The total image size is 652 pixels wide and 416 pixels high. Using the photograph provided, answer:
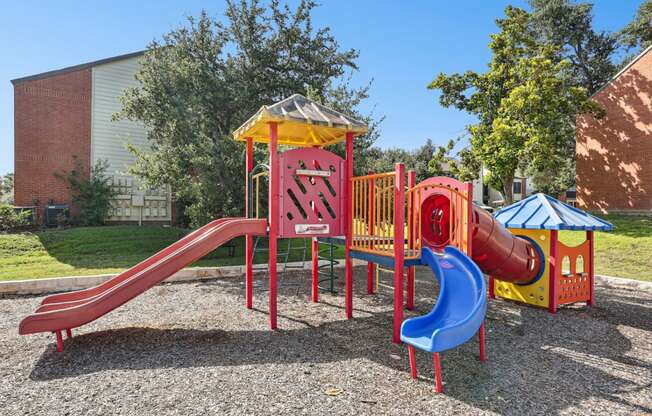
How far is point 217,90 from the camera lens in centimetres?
1057

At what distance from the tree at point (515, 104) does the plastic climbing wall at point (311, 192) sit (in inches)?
538

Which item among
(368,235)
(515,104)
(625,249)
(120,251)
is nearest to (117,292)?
(368,235)

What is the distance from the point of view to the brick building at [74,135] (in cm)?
1549

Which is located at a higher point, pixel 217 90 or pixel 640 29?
pixel 640 29

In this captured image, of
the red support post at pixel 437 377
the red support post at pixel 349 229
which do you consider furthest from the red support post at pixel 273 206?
the red support post at pixel 437 377

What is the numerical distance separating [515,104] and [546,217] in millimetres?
12372

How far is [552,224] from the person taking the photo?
19.9ft

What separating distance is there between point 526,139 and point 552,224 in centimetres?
1273

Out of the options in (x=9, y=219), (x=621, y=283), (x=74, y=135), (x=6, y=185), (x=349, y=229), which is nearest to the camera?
(x=349, y=229)

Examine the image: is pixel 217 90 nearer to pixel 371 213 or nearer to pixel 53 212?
pixel 371 213

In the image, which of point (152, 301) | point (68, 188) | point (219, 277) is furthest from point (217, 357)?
point (68, 188)

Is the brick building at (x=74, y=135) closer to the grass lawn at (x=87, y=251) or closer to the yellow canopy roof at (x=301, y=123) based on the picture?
the grass lawn at (x=87, y=251)

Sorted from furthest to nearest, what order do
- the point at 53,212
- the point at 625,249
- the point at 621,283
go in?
1. the point at 53,212
2. the point at 625,249
3. the point at 621,283

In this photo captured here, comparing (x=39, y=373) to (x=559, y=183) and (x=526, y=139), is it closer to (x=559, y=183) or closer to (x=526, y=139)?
(x=526, y=139)
